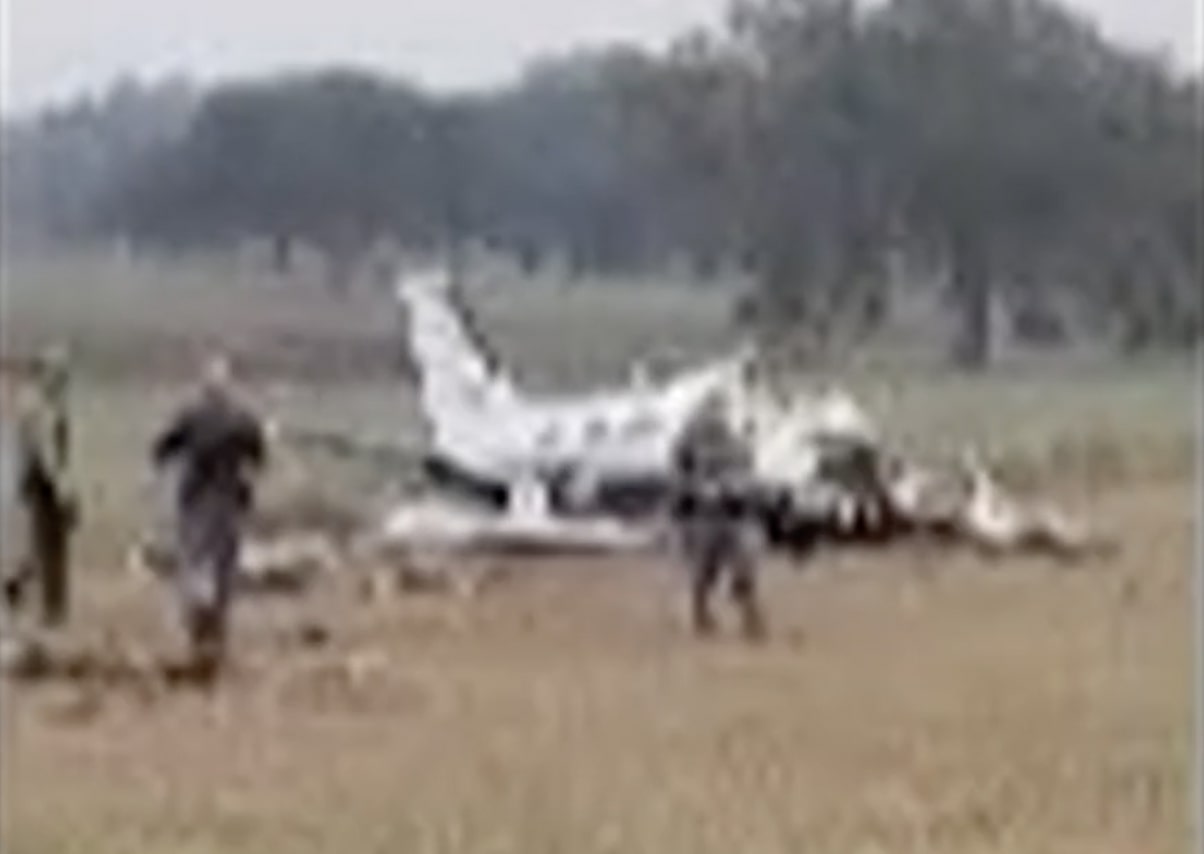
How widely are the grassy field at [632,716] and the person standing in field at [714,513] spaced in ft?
0.95

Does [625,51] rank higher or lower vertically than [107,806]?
higher

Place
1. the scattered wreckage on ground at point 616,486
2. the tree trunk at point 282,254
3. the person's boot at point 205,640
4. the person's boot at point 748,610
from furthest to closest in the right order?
the tree trunk at point 282,254, the scattered wreckage on ground at point 616,486, the person's boot at point 748,610, the person's boot at point 205,640

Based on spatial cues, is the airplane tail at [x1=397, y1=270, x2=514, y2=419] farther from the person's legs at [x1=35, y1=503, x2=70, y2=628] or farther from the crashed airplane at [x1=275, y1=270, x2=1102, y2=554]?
the person's legs at [x1=35, y1=503, x2=70, y2=628]

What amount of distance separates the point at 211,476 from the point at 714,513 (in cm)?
267

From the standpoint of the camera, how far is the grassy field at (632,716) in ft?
38.0

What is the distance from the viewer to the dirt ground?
454 inches

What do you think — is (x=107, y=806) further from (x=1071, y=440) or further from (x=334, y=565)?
(x=1071, y=440)

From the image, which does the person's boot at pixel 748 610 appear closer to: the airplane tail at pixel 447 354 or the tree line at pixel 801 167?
the airplane tail at pixel 447 354

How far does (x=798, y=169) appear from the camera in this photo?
195ft

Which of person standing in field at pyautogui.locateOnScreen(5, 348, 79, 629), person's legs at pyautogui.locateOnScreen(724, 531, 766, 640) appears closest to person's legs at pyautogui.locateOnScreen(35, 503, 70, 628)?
person standing in field at pyautogui.locateOnScreen(5, 348, 79, 629)

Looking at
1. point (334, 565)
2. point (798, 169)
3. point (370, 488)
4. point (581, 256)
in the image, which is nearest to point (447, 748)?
point (334, 565)

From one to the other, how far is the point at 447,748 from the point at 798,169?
1807 inches

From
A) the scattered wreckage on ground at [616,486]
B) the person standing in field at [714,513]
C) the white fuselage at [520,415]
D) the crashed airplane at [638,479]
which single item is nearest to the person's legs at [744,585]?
the person standing in field at [714,513]

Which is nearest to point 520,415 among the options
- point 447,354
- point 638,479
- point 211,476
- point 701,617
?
point 447,354
